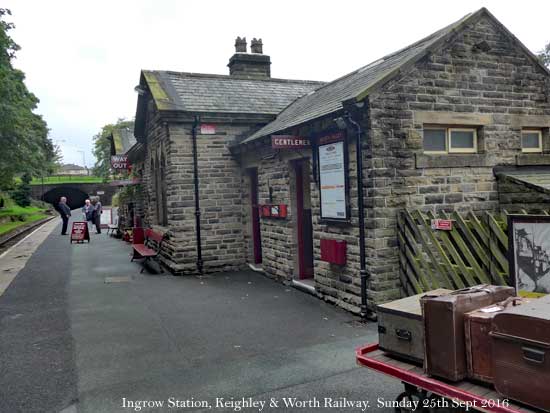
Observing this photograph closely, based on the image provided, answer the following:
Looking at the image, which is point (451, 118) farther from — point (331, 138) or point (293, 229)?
point (293, 229)

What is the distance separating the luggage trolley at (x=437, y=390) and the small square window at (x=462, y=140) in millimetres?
5193

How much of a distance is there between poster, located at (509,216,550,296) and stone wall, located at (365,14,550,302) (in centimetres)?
271

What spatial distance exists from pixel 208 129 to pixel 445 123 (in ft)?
20.3

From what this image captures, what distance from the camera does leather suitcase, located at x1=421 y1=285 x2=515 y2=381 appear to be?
3.26 m

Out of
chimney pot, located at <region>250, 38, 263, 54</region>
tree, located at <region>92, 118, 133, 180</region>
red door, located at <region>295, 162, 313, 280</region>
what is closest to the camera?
red door, located at <region>295, 162, 313, 280</region>

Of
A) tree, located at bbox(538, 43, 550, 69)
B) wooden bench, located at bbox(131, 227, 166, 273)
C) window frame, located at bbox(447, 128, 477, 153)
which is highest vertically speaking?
tree, located at bbox(538, 43, 550, 69)

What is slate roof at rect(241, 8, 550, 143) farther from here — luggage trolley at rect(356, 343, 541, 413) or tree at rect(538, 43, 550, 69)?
tree at rect(538, 43, 550, 69)

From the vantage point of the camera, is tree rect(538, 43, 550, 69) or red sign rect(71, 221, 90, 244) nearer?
red sign rect(71, 221, 90, 244)

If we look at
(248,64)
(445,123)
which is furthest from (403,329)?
(248,64)

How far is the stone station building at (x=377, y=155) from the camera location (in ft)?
24.6

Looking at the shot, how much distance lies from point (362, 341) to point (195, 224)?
6764 mm

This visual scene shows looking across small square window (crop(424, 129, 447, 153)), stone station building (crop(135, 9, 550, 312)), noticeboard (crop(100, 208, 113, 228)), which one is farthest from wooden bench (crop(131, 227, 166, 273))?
noticeboard (crop(100, 208, 113, 228))

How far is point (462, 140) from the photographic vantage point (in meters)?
8.36

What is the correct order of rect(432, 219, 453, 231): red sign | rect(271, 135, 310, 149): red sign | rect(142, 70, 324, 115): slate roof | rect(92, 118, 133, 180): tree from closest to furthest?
rect(432, 219, 453, 231): red sign, rect(271, 135, 310, 149): red sign, rect(142, 70, 324, 115): slate roof, rect(92, 118, 133, 180): tree
